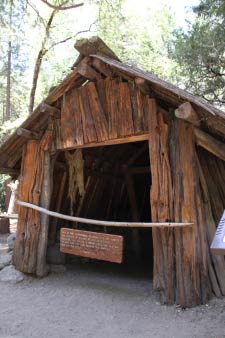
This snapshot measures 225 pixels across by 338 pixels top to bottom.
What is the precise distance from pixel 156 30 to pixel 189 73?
340 inches

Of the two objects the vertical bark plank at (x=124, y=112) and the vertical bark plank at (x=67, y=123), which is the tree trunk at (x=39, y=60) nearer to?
the vertical bark plank at (x=67, y=123)

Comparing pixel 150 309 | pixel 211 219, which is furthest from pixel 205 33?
pixel 150 309

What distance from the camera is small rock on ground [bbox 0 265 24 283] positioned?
6271mm

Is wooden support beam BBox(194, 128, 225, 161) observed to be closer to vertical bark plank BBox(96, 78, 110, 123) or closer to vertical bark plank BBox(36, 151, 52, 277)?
vertical bark plank BBox(96, 78, 110, 123)

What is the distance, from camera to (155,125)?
5168 mm

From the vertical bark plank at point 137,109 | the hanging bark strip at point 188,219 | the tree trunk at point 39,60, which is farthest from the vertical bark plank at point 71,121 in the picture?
the tree trunk at point 39,60

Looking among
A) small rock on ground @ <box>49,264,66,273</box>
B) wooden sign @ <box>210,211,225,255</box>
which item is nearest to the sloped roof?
wooden sign @ <box>210,211,225,255</box>

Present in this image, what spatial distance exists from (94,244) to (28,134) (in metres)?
2.59

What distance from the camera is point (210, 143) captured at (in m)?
4.90

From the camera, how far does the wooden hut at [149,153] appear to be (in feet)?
15.6

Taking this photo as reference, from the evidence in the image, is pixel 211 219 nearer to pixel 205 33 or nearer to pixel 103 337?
pixel 103 337

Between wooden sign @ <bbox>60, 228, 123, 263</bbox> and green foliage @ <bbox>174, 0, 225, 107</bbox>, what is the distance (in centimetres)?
641

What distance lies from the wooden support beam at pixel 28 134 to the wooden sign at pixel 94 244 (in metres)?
1.99

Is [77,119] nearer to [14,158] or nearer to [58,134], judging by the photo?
[58,134]
